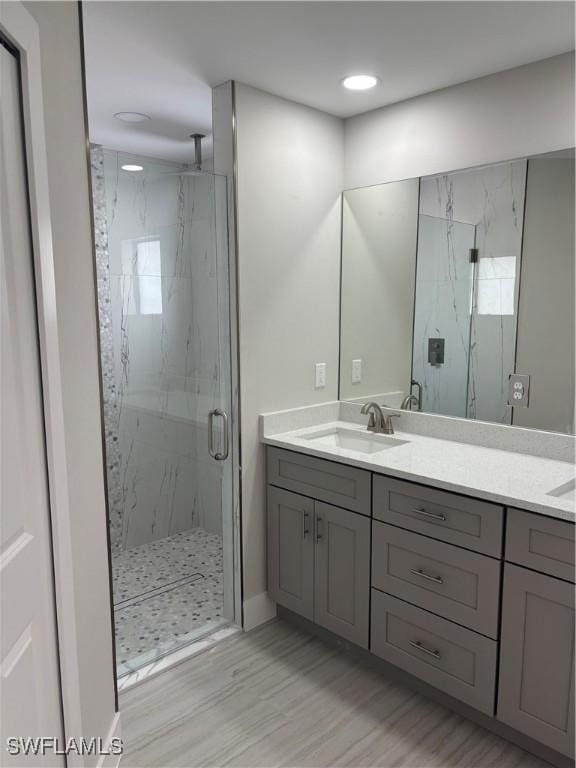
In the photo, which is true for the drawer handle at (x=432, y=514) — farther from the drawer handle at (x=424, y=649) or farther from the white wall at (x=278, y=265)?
the white wall at (x=278, y=265)

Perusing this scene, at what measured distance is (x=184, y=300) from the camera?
2.36m

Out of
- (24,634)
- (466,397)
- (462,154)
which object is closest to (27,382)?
(24,634)

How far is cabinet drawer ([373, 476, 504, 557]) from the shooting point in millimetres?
1846

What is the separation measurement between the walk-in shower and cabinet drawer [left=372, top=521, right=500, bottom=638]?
2.59 ft

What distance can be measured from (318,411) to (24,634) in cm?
180

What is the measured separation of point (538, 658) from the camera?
5.77ft

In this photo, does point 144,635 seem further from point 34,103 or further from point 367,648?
point 34,103

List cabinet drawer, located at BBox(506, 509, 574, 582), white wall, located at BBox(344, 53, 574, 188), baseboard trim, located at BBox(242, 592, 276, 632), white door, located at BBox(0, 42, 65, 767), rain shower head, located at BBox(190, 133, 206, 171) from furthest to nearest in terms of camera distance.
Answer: rain shower head, located at BBox(190, 133, 206, 171), baseboard trim, located at BBox(242, 592, 276, 632), white wall, located at BBox(344, 53, 574, 188), cabinet drawer, located at BBox(506, 509, 574, 582), white door, located at BBox(0, 42, 65, 767)

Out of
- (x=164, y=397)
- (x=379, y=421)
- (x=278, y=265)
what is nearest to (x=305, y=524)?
(x=379, y=421)

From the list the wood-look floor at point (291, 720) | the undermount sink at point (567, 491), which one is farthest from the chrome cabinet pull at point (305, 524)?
the undermount sink at point (567, 491)

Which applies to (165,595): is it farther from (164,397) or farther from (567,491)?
(567,491)

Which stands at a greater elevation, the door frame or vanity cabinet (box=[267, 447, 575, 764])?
Answer: the door frame

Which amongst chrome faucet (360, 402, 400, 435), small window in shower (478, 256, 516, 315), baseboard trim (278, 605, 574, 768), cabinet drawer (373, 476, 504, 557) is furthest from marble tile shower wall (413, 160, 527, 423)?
baseboard trim (278, 605, 574, 768)

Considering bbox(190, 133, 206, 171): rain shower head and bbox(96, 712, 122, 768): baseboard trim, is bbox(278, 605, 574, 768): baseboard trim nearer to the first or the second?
bbox(96, 712, 122, 768): baseboard trim
